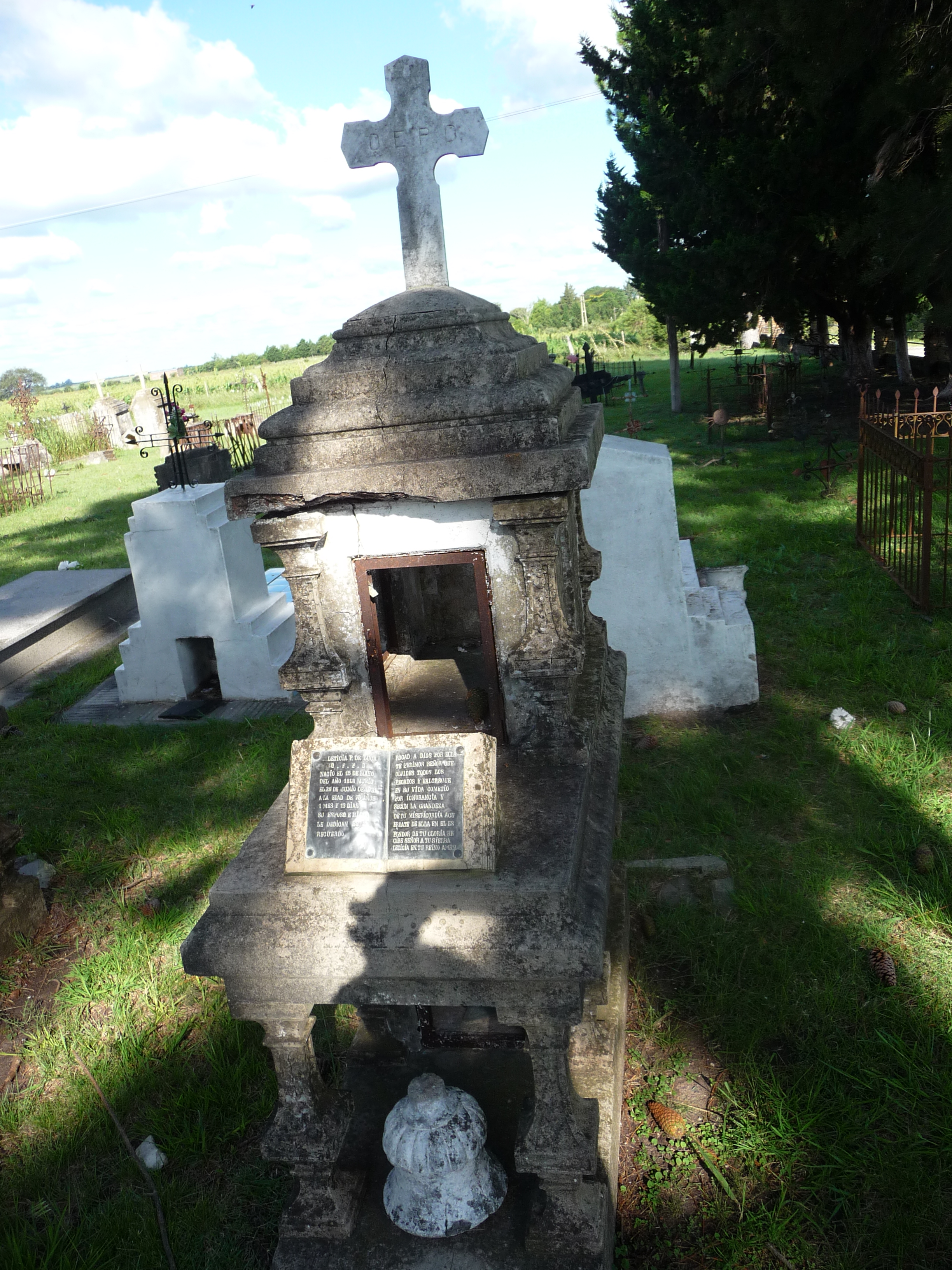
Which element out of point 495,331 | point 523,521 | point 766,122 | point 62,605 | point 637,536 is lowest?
point 62,605

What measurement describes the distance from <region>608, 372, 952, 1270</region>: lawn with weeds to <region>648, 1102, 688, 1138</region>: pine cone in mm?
40

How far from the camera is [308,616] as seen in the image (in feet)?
9.05

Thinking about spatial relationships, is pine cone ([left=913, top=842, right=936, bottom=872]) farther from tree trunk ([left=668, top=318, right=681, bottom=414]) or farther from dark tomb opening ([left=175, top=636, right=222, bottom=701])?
tree trunk ([left=668, top=318, right=681, bottom=414])

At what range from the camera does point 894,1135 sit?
270 cm

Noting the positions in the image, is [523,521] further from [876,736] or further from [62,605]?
[62,605]

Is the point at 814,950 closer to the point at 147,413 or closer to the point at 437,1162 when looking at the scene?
the point at 437,1162

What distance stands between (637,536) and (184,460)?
3398mm

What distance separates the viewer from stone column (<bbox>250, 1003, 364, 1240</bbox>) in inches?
96.7

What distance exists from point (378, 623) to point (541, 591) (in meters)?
0.54

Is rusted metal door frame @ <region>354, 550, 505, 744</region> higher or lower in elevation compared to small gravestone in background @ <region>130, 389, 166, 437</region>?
lower

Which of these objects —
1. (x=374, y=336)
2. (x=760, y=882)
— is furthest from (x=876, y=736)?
(x=374, y=336)

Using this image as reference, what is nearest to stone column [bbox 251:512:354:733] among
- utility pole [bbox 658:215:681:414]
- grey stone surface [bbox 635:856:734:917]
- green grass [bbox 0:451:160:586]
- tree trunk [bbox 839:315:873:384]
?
grey stone surface [bbox 635:856:734:917]

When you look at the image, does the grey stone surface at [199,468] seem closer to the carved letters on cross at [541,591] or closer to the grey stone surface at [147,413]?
the carved letters on cross at [541,591]

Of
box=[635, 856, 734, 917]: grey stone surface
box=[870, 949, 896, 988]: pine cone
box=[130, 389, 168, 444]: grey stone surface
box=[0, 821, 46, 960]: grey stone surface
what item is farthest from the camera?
box=[130, 389, 168, 444]: grey stone surface
